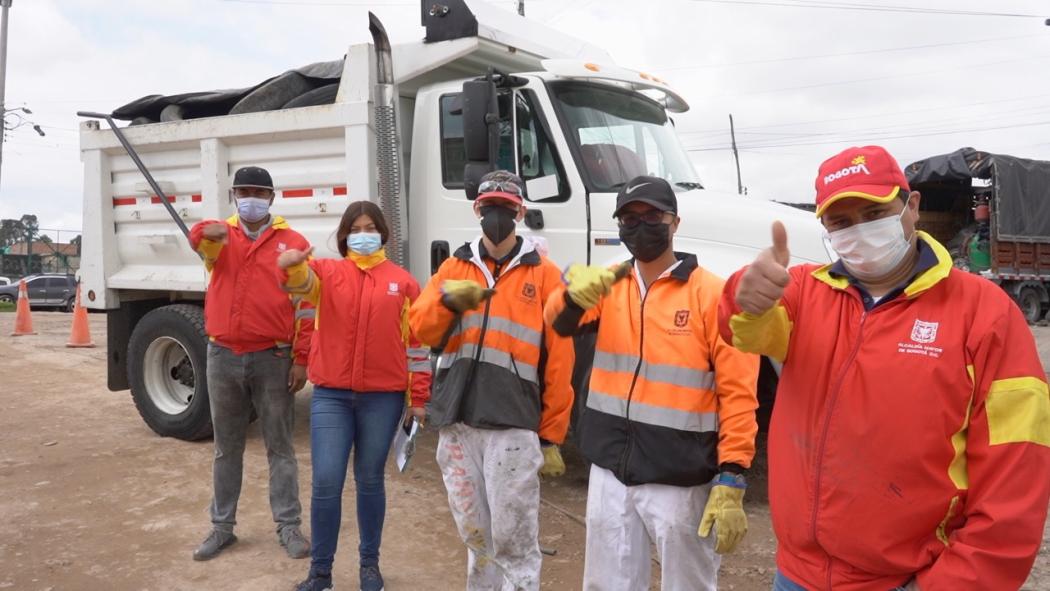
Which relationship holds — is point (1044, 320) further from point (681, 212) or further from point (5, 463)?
point (5, 463)

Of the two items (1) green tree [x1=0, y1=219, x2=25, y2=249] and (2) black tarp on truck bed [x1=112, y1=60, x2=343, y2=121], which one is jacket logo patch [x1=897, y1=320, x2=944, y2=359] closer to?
(2) black tarp on truck bed [x1=112, y1=60, x2=343, y2=121]

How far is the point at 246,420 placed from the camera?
13.5 feet

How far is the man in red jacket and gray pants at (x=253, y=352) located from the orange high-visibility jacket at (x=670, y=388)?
6.62ft

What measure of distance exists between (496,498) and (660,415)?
81 cm

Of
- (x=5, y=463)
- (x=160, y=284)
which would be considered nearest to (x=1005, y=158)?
(x=160, y=284)

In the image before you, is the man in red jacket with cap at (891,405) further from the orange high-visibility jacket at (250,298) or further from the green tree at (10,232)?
the green tree at (10,232)

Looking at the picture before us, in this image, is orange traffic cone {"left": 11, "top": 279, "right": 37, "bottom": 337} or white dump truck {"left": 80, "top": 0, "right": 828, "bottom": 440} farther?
orange traffic cone {"left": 11, "top": 279, "right": 37, "bottom": 337}

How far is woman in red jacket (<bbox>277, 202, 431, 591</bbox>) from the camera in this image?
Result: 131 inches

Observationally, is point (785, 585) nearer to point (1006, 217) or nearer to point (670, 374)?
point (670, 374)

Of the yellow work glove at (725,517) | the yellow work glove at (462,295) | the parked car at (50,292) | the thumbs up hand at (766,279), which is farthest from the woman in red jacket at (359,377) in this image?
the parked car at (50,292)

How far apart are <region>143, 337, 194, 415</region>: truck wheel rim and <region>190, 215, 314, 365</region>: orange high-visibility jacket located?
260 cm

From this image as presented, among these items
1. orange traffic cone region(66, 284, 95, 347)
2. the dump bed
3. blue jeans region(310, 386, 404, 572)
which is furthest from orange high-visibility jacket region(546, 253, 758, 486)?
orange traffic cone region(66, 284, 95, 347)

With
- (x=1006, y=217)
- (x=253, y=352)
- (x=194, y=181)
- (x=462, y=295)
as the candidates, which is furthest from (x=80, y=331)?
(x=1006, y=217)

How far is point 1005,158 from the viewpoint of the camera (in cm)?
1625
